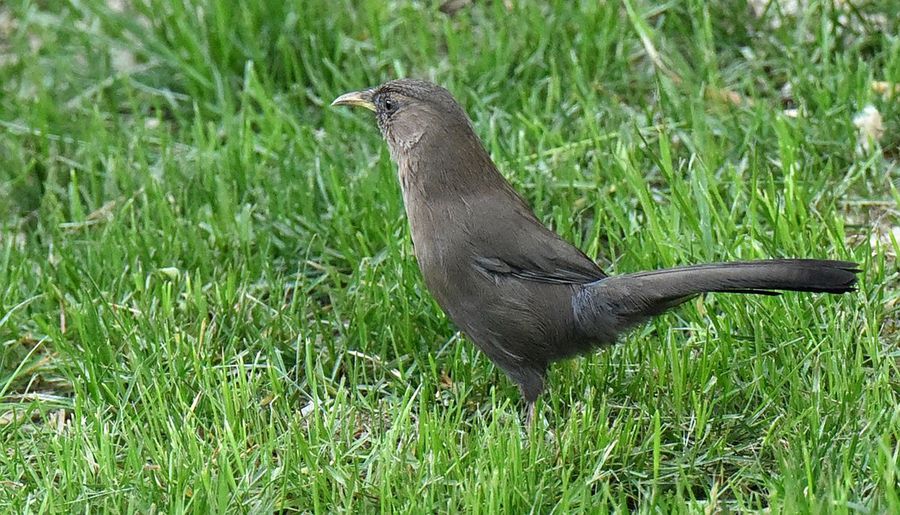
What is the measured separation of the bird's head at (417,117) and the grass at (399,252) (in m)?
0.50

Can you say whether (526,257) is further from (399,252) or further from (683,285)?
(399,252)

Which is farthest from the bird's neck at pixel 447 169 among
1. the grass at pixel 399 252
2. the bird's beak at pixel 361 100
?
the grass at pixel 399 252

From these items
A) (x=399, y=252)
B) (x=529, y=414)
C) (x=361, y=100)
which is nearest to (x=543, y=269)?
(x=529, y=414)

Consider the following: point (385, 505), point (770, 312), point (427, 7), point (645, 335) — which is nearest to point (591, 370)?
point (645, 335)

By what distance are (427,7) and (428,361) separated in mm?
2814

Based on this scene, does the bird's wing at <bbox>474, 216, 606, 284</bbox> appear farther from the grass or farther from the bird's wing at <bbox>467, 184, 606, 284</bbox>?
the grass

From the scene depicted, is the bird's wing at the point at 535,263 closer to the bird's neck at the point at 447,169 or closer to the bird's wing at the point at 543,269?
the bird's wing at the point at 543,269

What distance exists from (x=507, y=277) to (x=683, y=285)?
2.00ft

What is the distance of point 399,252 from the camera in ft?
15.7

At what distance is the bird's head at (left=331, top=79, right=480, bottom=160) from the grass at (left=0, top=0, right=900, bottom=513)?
19.8 inches

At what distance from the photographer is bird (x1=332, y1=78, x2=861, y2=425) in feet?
13.0

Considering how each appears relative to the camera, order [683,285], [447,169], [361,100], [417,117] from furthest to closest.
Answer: [361,100] → [417,117] → [447,169] → [683,285]

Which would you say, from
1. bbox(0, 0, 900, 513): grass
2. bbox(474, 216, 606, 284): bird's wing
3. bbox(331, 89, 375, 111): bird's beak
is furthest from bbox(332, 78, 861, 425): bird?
bbox(331, 89, 375, 111): bird's beak

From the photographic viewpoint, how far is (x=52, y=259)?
17.1 feet
